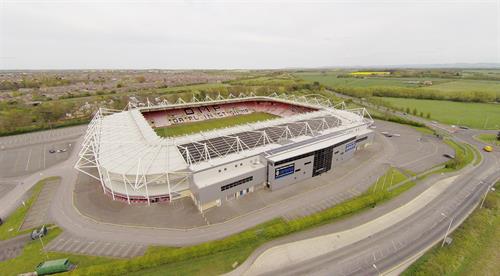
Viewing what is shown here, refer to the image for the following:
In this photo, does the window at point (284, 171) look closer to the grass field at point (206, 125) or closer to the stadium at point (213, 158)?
the stadium at point (213, 158)

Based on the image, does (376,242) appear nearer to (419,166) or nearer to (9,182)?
(419,166)

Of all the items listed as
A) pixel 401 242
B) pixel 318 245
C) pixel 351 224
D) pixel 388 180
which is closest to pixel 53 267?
pixel 318 245

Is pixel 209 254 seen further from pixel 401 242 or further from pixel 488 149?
pixel 488 149

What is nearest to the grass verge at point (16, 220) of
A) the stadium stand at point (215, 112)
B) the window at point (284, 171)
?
the window at point (284, 171)

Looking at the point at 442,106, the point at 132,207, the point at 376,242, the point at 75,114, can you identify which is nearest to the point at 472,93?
the point at 442,106

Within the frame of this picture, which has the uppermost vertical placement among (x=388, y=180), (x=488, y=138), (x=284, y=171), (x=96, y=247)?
(x=284, y=171)
